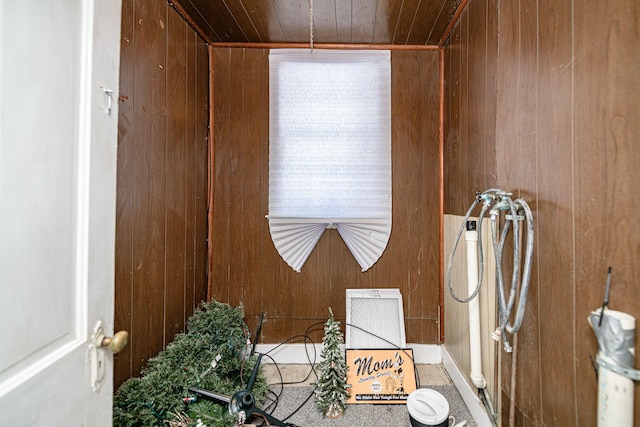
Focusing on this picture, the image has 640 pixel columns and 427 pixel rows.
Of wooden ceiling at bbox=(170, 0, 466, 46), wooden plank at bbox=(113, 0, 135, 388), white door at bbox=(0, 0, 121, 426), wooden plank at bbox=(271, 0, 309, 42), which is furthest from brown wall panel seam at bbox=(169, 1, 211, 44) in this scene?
white door at bbox=(0, 0, 121, 426)

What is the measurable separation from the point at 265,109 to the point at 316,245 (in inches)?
42.5

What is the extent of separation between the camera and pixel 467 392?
5.41 ft

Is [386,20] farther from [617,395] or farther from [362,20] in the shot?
[617,395]

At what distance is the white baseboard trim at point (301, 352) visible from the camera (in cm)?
212

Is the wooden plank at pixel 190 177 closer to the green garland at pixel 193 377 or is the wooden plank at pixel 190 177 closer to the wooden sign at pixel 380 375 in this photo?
the green garland at pixel 193 377

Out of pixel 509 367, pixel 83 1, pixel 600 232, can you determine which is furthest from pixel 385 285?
pixel 83 1

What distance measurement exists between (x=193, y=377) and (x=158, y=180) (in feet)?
3.40

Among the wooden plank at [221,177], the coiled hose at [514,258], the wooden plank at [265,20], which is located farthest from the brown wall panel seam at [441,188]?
the wooden plank at [221,177]

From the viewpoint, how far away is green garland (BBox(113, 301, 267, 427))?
1.23 m

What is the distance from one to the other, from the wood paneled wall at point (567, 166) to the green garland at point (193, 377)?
4.27ft

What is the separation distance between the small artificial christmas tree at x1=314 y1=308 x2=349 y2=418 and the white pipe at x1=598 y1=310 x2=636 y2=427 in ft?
3.82

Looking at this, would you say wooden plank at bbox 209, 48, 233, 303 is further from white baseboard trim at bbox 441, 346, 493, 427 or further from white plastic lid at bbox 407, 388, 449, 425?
white baseboard trim at bbox 441, 346, 493, 427

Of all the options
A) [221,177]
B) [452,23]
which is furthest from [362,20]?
[221,177]

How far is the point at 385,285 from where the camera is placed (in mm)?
2146
